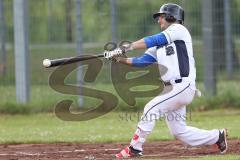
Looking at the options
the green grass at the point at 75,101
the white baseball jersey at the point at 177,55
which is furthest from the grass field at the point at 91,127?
the white baseball jersey at the point at 177,55

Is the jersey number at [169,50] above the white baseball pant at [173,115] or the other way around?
above

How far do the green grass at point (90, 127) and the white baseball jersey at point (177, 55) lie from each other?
2891mm

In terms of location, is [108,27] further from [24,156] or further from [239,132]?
[24,156]

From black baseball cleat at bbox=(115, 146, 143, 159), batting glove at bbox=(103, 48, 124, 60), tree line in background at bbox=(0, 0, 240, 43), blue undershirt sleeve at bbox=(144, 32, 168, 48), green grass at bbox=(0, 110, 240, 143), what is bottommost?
green grass at bbox=(0, 110, 240, 143)

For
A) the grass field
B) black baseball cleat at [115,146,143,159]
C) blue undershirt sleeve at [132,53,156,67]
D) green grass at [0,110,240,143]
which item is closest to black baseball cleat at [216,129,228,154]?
black baseball cleat at [115,146,143,159]

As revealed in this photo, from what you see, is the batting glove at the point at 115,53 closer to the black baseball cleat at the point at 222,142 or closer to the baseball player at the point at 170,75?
the baseball player at the point at 170,75

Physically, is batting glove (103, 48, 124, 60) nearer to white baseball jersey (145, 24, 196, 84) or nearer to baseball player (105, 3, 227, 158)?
baseball player (105, 3, 227, 158)

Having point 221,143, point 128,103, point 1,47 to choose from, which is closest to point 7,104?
point 1,47

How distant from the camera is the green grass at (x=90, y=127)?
491 inches

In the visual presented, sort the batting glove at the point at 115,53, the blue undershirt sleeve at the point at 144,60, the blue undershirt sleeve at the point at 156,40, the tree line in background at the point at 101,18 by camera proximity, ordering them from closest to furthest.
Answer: the blue undershirt sleeve at the point at 156,40 < the batting glove at the point at 115,53 < the blue undershirt sleeve at the point at 144,60 < the tree line in background at the point at 101,18

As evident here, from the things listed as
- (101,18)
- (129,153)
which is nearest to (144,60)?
(129,153)

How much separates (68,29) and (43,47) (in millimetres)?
778

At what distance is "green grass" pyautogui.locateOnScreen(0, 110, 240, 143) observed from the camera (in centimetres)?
1247

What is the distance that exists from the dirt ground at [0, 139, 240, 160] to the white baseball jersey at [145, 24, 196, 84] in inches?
41.5
